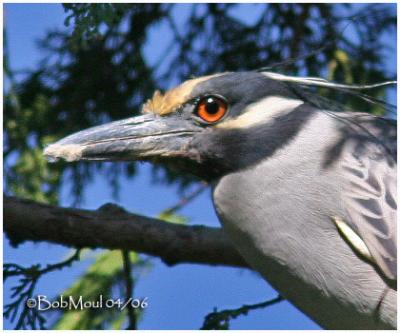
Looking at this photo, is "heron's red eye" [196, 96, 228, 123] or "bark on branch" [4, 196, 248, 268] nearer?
"heron's red eye" [196, 96, 228, 123]

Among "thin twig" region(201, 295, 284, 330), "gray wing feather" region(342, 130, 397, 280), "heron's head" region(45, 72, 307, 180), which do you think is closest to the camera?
"gray wing feather" region(342, 130, 397, 280)

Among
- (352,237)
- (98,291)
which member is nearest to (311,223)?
(352,237)

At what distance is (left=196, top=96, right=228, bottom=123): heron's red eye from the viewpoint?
3381 millimetres

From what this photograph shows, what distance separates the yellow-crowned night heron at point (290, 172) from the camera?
10.2 feet

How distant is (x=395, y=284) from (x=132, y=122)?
1213 millimetres

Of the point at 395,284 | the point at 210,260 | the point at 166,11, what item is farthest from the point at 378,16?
the point at 395,284

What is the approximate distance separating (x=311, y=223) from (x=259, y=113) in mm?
494

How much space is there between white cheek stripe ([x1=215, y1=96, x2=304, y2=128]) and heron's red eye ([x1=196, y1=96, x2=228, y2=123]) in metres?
0.04

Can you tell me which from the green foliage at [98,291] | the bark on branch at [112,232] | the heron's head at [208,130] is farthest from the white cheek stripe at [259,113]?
the green foliage at [98,291]

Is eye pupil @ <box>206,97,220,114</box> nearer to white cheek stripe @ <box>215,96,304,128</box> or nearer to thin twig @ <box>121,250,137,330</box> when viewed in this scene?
white cheek stripe @ <box>215,96,304,128</box>

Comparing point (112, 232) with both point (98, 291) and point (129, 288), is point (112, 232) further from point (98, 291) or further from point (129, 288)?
point (98, 291)

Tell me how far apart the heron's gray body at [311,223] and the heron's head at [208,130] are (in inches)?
2.7

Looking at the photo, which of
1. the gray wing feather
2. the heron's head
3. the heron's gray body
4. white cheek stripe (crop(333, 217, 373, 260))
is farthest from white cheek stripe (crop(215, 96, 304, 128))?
white cheek stripe (crop(333, 217, 373, 260))

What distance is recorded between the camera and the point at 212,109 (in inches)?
133
